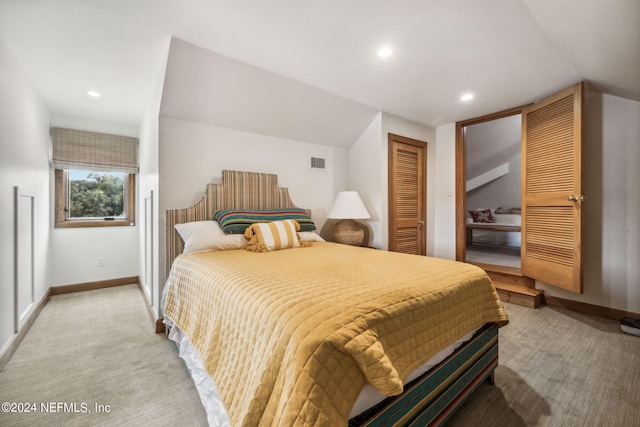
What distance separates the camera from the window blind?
3.27 m

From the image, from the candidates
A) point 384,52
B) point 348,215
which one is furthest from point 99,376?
point 384,52

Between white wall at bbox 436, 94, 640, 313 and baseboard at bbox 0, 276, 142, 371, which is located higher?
white wall at bbox 436, 94, 640, 313

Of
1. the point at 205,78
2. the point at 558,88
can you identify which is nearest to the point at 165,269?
the point at 205,78

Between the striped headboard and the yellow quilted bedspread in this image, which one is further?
the striped headboard

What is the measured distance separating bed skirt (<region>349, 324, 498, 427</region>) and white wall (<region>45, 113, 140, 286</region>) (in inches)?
158

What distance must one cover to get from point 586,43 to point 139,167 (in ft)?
15.8

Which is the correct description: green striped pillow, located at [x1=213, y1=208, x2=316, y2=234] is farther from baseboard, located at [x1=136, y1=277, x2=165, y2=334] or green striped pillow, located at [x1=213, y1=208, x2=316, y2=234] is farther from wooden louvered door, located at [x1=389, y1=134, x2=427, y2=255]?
wooden louvered door, located at [x1=389, y1=134, x2=427, y2=255]

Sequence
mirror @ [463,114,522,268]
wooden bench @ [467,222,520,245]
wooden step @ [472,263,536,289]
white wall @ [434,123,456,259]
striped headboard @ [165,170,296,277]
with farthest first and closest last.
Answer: wooden bench @ [467,222,520,245]
mirror @ [463,114,522,268]
white wall @ [434,123,456,259]
wooden step @ [472,263,536,289]
striped headboard @ [165,170,296,277]

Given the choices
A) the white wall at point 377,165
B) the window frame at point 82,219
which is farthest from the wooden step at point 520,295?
the window frame at point 82,219

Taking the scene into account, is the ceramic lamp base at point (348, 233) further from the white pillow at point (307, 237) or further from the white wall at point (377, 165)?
the white pillow at point (307, 237)

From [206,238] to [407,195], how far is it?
260cm

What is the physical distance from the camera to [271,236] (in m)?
2.41

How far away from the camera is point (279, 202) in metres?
3.12

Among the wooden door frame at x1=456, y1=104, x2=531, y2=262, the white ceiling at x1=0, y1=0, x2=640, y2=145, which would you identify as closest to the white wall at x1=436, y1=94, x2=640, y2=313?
the white ceiling at x1=0, y1=0, x2=640, y2=145
